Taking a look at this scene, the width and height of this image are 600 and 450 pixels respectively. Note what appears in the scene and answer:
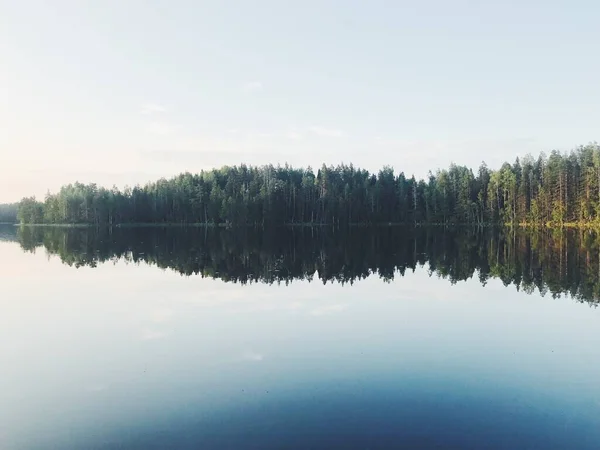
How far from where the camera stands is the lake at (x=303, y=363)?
10.8 metres

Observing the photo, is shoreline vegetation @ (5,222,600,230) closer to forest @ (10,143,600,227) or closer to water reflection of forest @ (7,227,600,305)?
forest @ (10,143,600,227)

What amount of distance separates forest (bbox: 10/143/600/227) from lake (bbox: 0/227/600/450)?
9429 centimetres

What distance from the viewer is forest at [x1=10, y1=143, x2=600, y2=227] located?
115938 millimetres

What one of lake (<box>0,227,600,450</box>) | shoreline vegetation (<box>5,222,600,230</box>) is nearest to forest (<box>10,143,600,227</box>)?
shoreline vegetation (<box>5,222,600,230</box>)

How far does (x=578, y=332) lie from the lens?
19.4 meters

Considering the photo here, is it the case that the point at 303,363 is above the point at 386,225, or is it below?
below

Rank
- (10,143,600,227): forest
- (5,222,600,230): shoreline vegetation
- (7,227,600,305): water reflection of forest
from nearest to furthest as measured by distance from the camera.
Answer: (7,227,600,305): water reflection of forest, (5,222,600,230): shoreline vegetation, (10,143,600,227): forest

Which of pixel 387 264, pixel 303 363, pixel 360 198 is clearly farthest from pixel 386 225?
pixel 303 363

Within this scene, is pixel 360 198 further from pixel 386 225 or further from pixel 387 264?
pixel 387 264

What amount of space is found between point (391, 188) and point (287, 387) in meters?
139

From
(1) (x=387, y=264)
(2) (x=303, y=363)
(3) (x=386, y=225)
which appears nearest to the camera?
(2) (x=303, y=363)

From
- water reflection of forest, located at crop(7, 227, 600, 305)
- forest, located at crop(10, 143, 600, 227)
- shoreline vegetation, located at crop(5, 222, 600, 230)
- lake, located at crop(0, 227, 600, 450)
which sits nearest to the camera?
lake, located at crop(0, 227, 600, 450)

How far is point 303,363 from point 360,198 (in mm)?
127794

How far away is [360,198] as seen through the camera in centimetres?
14138
